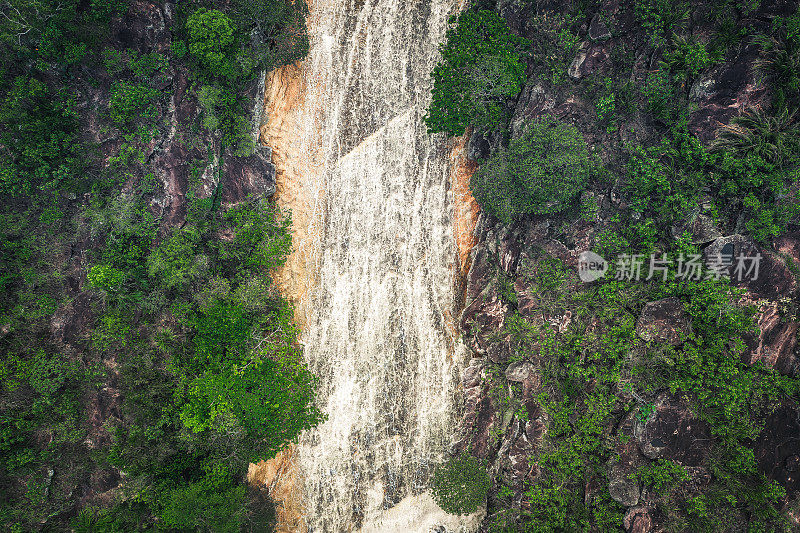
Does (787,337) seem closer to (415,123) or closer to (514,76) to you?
(514,76)

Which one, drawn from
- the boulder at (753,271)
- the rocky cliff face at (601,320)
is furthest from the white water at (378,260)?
the boulder at (753,271)

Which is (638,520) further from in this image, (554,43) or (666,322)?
(554,43)

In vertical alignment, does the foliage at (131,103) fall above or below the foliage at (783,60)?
below

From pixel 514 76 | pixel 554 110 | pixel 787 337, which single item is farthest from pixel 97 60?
pixel 787 337

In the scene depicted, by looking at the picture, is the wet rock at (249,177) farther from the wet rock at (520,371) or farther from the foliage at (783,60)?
the foliage at (783,60)

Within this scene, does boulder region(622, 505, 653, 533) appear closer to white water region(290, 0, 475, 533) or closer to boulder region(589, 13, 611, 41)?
white water region(290, 0, 475, 533)

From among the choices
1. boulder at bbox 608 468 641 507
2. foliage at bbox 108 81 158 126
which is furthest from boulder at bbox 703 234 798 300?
foliage at bbox 108 81 158 126

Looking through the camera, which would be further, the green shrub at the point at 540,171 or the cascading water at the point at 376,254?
the cascading water at the point at 376,254
